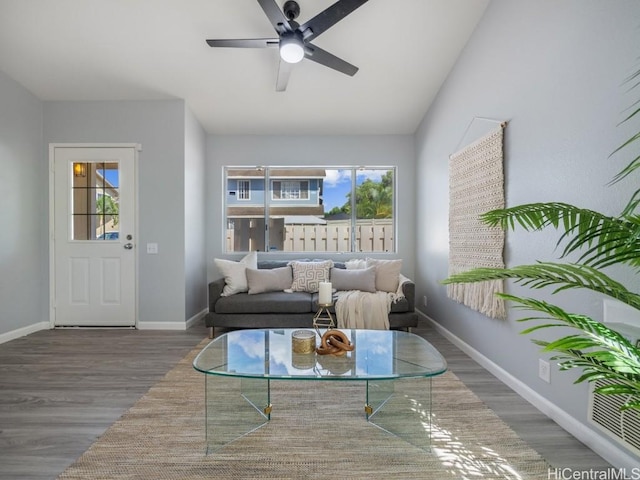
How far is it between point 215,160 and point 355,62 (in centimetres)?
230

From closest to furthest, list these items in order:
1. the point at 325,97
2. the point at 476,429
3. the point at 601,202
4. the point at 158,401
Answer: the point at 601,202, the point at 476,429, the point at 158,401, the point at 325,97

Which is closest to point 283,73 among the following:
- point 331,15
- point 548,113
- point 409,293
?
point 331,15

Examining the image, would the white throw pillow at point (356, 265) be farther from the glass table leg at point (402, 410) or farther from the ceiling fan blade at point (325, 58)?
the ceiling fan blade at point (325, 58)

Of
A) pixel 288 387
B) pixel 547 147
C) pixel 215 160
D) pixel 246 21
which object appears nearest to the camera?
pixel 547 147

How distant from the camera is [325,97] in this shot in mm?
3777

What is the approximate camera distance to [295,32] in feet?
7.53

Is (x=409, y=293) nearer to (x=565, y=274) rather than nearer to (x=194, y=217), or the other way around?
(x=565, y=274)

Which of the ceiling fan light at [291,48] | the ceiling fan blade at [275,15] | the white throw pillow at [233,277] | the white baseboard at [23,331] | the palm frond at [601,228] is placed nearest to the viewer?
the palm frond at [601,228]

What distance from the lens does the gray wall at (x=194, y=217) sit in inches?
153

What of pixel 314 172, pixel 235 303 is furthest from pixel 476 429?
pixel 314 172

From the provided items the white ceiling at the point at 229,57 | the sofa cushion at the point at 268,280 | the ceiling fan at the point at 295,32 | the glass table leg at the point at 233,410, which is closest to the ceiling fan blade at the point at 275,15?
the ceiling fan at the point at 295,32

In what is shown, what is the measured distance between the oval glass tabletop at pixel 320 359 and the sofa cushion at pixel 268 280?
1547mm

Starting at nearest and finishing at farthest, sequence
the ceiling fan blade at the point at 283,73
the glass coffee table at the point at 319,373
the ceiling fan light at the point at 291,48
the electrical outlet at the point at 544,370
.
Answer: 1. the glass coffee table at the point at 319,373
2. the electrical outlet at the point at 544,370
3. the ceiling fan light at the point at 291,48
4. the ceiling fan blade at the point at 283,73

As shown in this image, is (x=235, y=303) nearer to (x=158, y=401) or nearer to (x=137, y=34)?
(x=158, y=401)
